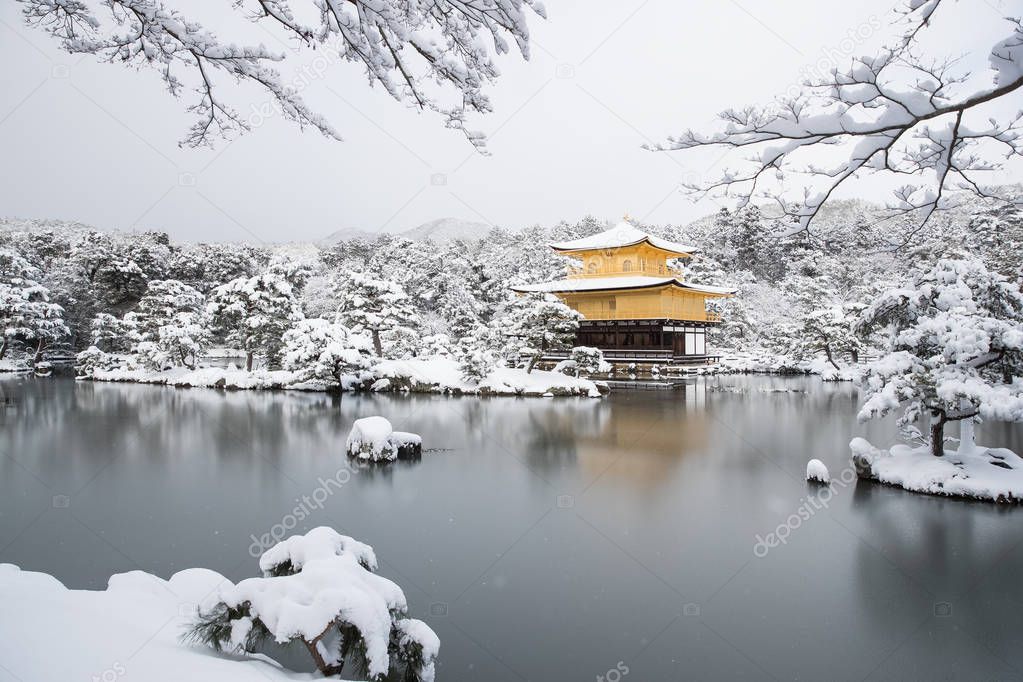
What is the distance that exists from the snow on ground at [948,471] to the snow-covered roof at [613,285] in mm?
13108

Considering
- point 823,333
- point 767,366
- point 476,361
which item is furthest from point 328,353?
point 767,366

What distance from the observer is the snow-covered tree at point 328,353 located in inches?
728

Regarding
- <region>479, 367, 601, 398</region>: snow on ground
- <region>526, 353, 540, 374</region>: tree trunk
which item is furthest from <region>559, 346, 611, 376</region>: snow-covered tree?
<region>526, 353, 540, 374</region>: tree trunk

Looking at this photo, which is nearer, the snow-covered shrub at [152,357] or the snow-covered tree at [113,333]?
the snow-covered shrub at [152,357]

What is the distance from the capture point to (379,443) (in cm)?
917

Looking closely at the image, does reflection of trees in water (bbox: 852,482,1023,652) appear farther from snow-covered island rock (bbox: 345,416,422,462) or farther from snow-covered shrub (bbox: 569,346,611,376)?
snow-covered shrub (bbox: 569,346,611,376)

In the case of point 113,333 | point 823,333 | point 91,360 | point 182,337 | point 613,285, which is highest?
point 613,285

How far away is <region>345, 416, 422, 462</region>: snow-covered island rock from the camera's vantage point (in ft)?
30.1

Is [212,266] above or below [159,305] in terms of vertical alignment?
above

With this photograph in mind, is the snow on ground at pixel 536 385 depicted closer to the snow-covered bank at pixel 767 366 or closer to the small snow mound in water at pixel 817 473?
the snow-covered bank at pixel 767 366

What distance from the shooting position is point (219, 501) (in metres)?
7.17

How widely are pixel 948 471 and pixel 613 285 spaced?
1515 centimetres

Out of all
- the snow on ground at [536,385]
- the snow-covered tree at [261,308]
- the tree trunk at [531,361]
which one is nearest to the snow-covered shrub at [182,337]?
the snow-covered tree at [261,308]

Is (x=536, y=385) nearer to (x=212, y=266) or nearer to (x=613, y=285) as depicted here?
(x=613, y=285)
